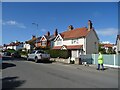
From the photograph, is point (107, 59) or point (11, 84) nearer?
point (11, 84)

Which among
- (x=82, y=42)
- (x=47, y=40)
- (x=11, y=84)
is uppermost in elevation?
(x=47, y=40)

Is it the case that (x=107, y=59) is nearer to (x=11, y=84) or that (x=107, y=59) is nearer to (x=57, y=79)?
(x=57, y=79)

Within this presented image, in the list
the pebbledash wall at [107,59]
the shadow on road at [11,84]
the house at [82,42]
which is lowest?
the shadow on road at [11,84]

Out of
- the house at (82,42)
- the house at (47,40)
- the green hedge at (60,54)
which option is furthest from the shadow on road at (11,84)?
the house at (47,40)

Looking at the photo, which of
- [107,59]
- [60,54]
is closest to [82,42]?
[60,54]

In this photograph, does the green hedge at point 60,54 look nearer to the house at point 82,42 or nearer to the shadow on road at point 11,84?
the house at point 82,42

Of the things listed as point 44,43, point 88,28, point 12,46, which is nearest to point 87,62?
point 88,28

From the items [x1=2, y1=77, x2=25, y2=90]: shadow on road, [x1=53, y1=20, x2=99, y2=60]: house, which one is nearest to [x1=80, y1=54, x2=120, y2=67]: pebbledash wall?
[x1=2, y1=77, x2=25, y2=90]: shadow on road

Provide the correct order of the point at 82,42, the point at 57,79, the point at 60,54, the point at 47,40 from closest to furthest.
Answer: the point at 57,79
the point at 60,54
the point at 82,42
the point at 47,40

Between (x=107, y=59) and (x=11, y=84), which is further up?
(x=107, y=59)

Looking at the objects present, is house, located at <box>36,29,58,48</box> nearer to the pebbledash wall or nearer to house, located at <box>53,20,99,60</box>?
house, located at <box>53,20,99,60</box>

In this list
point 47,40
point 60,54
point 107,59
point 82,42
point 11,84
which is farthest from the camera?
point 47,40

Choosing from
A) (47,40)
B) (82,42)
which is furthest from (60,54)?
(47,40)

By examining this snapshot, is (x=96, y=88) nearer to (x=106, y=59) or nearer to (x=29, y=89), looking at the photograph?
(x=29, y=89)
